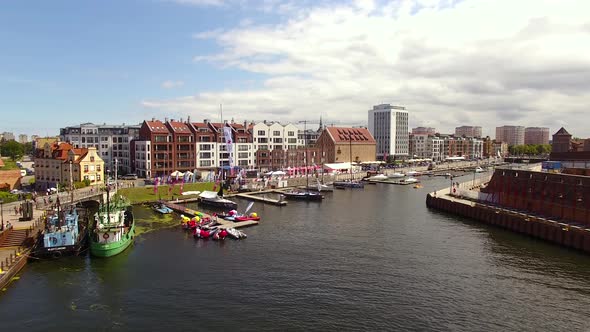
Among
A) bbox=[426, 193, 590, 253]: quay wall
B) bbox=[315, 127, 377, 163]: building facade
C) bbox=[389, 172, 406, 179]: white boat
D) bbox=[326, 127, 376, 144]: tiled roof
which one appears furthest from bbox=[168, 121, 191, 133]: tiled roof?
bbox=[389, 172, 406, 179]: white boat

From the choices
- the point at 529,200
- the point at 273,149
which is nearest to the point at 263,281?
the point at 529,200

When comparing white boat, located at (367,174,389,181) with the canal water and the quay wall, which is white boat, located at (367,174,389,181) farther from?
the canal water

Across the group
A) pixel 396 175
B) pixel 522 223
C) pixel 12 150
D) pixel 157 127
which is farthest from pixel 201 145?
pixel 12 150

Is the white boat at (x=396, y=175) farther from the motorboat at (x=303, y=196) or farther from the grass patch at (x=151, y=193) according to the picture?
the grass patch at (x=151, y=193)

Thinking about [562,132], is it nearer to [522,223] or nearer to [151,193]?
[522,223]

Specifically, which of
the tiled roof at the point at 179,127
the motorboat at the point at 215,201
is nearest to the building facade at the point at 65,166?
the tiled roof at the point at 179,127
